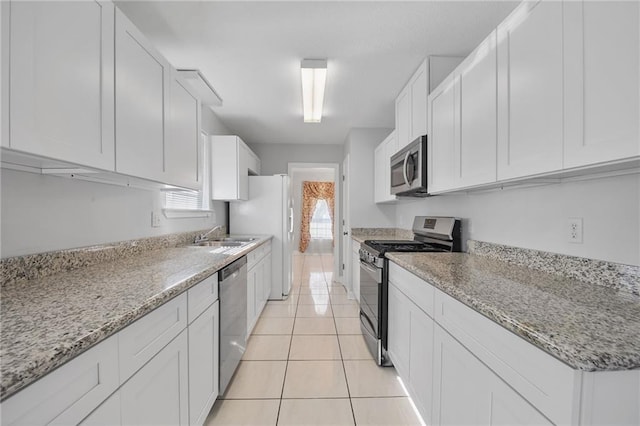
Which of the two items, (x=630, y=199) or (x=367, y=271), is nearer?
(x=630, y=199)

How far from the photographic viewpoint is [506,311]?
2.77ft

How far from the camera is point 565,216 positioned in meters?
1.29

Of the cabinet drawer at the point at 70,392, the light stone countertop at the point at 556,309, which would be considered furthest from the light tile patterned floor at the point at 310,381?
the cabinet drawer at the point at 70,392

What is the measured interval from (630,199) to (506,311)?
2.45 feet

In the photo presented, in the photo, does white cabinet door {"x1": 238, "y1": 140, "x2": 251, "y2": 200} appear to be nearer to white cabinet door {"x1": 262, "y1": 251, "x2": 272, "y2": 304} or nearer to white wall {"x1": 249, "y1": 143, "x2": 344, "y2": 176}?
white cabinet door {"x1": 262, "y1": 251, "x2": 272, "y2": 304}

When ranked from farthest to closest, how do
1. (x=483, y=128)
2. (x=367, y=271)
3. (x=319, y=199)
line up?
(x=319, y=199)
(x=367, y=271)
(x=483, y=128)

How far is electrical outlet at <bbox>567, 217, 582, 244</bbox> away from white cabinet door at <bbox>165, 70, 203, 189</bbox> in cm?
219

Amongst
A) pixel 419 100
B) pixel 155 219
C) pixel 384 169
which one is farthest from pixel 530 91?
pixel 155 219

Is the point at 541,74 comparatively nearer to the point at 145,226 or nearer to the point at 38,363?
the point at 38,363

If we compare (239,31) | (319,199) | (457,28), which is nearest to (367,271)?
(457,28)

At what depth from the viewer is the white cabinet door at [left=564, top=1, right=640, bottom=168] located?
79 cm

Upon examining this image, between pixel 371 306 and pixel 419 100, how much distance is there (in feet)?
5.96

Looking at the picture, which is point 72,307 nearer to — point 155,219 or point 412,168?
point 155,219

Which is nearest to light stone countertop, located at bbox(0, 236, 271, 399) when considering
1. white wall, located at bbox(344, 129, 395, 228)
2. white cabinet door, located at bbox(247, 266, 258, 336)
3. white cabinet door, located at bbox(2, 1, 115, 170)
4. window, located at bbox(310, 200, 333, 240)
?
white cabinet door, located at bbox(2, 1, 115, 170)
